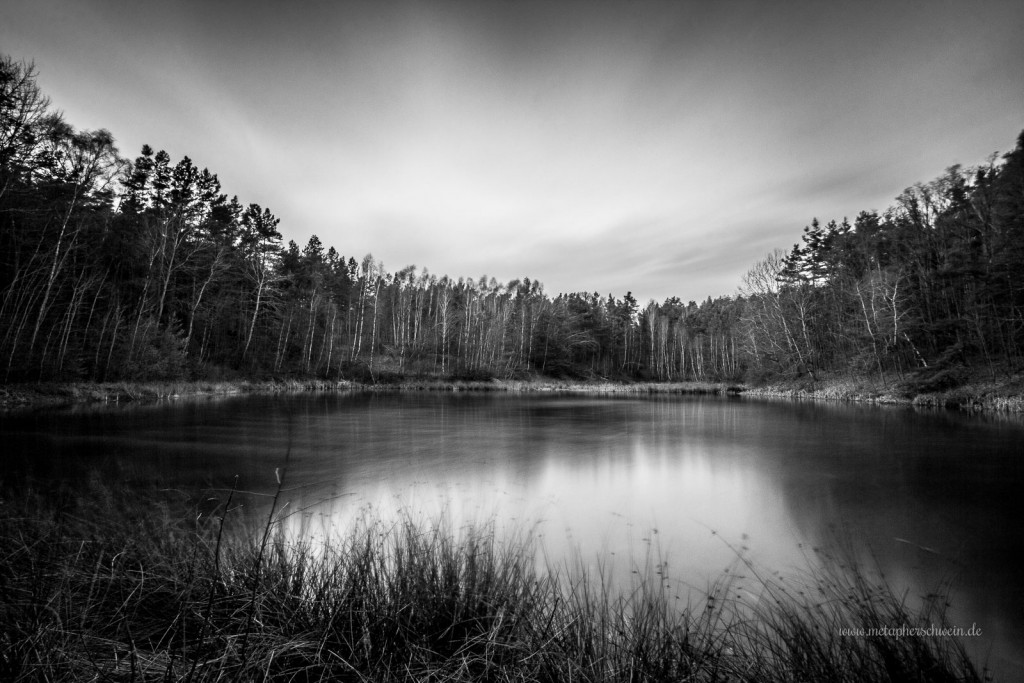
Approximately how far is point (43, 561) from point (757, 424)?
2009 cm

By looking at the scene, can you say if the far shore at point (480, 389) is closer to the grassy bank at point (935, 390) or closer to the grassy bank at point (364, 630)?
the grassy bank at point (935, 390)

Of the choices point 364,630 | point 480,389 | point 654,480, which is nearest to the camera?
point 364,630

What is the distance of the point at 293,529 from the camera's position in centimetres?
538

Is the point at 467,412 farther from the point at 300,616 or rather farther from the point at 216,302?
the point at 216,302

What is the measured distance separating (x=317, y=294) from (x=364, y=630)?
4813 centimetres

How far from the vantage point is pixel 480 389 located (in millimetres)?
45594

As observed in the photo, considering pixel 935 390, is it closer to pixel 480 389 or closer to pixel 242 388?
pixel 480 389

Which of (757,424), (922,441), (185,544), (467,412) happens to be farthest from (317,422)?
(922,441)

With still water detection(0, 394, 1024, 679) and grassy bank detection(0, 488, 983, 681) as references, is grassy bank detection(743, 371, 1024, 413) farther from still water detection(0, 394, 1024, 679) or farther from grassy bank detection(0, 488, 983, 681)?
grassy bank detection(0, 488, 983, 681)

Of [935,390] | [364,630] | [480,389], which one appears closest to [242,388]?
[480,389]

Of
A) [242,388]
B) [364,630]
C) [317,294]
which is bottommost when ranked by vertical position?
[364,630]

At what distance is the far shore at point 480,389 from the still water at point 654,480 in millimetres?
3704

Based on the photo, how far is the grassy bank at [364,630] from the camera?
7.47ft

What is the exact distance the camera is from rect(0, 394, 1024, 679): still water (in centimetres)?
521
